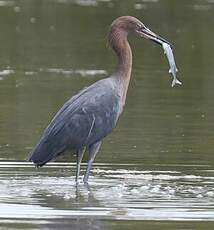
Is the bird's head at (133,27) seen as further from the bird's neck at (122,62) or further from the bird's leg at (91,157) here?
the bird's leg at (91,157)

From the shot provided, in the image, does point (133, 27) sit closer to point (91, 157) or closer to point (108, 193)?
point (91, 157)

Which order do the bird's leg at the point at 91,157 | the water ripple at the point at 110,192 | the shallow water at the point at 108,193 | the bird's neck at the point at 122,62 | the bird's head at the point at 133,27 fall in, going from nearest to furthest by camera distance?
the shallow water at the point at 108,193
the water ripple at the point at 110,192
the bird's leg at the point at 91,157
the bird's neck at the point at 122,62
the bird's head at the point at 133,27

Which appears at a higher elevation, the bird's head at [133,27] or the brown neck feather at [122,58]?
the bird's head at [133,27]

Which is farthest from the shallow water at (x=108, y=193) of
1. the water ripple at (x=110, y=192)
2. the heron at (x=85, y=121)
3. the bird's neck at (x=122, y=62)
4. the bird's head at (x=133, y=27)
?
the bird's head at (x=133, y=27)

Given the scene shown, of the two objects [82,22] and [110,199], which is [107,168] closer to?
[110,199]

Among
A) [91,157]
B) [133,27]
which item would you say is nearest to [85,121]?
[91,157]

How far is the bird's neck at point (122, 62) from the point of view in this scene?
1223 centimetres

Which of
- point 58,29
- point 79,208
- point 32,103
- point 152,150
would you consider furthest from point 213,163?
point 58,29

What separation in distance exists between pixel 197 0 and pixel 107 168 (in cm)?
2723

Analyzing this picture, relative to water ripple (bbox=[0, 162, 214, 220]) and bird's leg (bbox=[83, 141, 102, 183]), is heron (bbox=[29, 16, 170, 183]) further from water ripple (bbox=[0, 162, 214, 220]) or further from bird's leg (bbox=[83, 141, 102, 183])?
water ripple (bbox=[0, 162, 214, 220])

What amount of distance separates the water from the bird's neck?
0.88 metres

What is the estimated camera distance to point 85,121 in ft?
38.8

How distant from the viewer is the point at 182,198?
10836mm

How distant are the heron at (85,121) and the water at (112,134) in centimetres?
31
